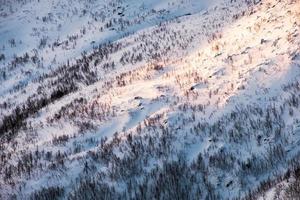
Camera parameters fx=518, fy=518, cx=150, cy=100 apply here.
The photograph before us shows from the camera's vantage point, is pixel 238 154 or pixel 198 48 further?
pixel 198 48

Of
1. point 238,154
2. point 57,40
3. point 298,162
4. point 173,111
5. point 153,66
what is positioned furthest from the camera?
point 57,40

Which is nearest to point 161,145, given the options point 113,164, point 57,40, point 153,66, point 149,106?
point 113,164

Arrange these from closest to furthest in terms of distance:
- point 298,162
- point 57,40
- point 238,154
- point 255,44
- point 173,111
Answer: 1. point 298,162
2. point 238,154
3. point 173,111
4. point 255,44
5. point 57,40

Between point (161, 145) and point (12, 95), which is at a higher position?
point (161, 145)

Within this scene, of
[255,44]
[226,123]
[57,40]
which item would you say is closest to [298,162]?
[226,123]

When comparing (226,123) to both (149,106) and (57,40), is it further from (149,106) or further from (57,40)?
(57,40)

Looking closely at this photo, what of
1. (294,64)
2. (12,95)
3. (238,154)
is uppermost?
(294,64)
